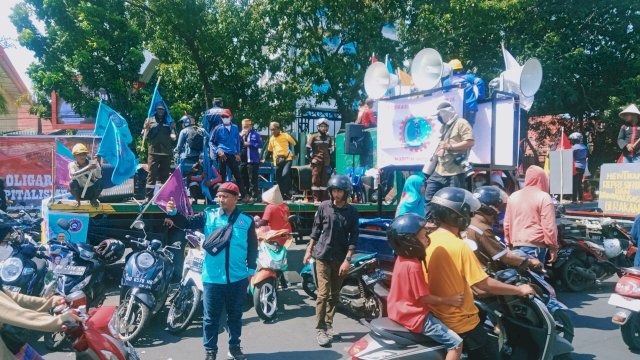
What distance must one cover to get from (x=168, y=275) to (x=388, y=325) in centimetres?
356

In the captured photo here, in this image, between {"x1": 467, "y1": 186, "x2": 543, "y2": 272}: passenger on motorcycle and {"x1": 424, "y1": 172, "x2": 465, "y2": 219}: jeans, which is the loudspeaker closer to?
{"x1": 424, "y1": 172, "x2": 465, "y2": 219}: jeans

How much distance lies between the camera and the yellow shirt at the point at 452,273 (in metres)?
3.50

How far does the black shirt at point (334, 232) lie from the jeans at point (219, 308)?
0.94 meters

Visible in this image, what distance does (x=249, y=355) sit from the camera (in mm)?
5535

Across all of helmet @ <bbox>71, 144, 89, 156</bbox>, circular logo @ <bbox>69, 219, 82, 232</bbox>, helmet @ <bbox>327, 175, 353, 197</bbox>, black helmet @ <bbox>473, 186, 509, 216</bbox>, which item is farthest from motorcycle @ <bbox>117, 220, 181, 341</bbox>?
black helmet @ <bbox>473, 186, 509, 216</bbox>

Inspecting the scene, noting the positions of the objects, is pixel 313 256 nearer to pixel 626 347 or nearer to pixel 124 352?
pixel 124 352

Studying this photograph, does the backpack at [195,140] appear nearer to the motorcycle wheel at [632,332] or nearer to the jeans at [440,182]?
the jeans at [440,182]

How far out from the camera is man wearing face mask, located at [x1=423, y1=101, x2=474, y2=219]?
6883mm

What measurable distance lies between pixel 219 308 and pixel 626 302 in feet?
13.3

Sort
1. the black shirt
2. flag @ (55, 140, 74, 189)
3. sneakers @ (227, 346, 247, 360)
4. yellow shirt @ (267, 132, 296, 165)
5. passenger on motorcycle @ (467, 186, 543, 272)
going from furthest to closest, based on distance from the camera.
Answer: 1. yellow shirt @ (267, 132, 296, 165)
2. flag @ (55, 140, 74, 189)
3. the black shirt
4. sneakers @ (227, 346, 247, 360)
5. passenger on motorcycle @ (467, 186, 543, 272)

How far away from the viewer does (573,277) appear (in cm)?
777

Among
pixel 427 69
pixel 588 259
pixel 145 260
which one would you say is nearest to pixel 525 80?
pixel 427 69

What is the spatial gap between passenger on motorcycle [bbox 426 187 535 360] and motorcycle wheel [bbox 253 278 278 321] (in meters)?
3.26

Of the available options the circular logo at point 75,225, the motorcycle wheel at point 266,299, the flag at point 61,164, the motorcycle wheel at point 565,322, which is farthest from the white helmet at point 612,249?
the flag at point 61,164
